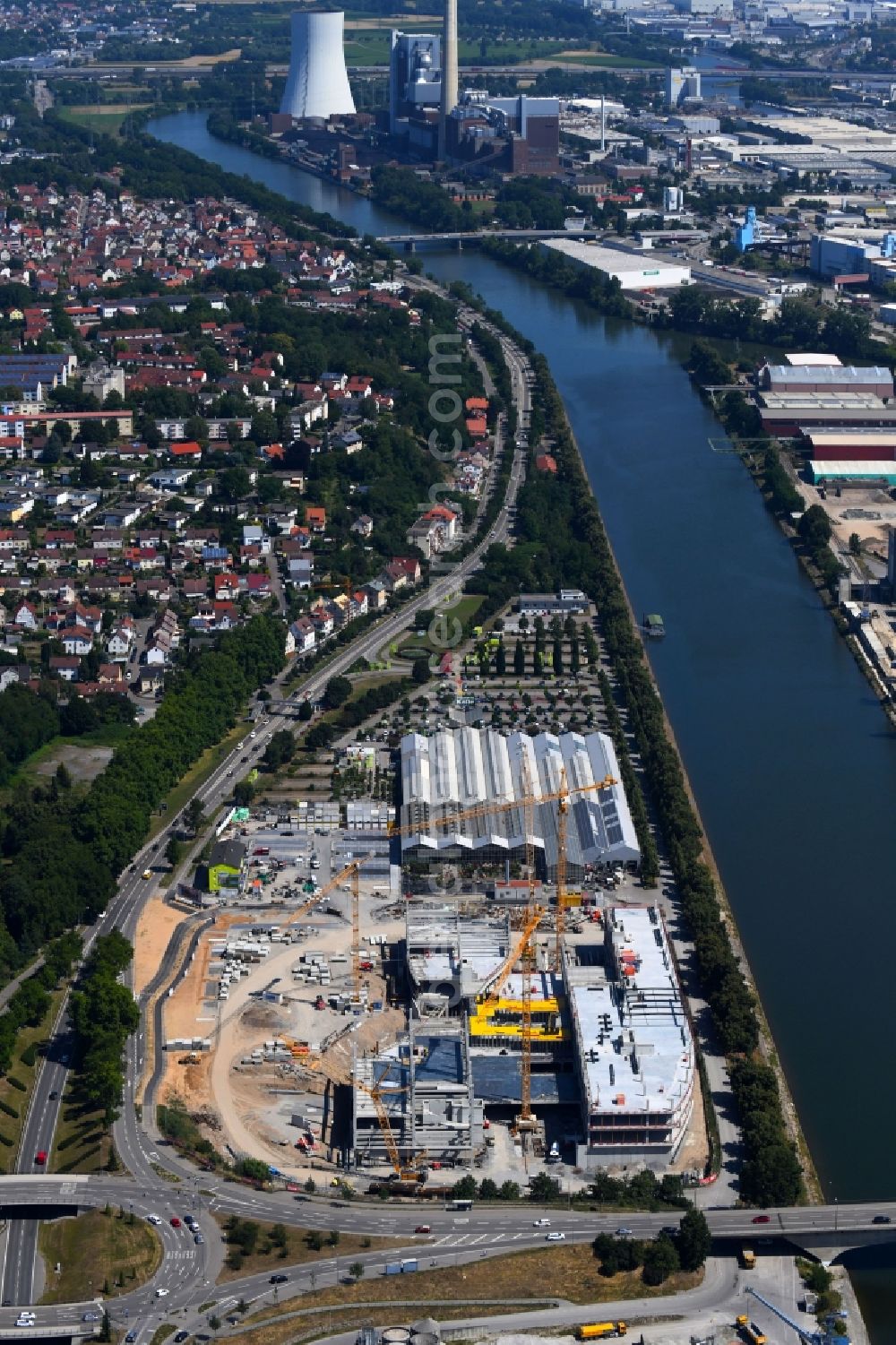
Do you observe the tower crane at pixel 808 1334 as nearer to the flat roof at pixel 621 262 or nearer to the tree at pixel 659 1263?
the tree at pixel 659 1263

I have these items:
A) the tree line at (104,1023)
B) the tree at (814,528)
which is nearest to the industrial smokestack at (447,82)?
the tree at (814,528)

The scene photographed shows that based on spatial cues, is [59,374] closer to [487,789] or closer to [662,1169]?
[487,789]

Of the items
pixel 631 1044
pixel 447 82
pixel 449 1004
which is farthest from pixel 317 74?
pixel 631 1044

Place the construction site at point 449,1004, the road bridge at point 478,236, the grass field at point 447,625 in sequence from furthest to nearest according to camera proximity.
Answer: the road bridge at point 478,236 < the grass field at point 447,625 < the construction site at point 449,1004

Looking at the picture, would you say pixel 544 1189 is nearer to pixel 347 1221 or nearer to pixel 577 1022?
pixel 347 1221

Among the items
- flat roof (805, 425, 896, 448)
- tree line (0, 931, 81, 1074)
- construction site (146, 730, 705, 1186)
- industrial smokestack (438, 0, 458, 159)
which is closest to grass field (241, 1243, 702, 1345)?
construction site (146, 730, 705, 1186)

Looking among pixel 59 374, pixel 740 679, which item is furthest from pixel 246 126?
pixel 740 679
